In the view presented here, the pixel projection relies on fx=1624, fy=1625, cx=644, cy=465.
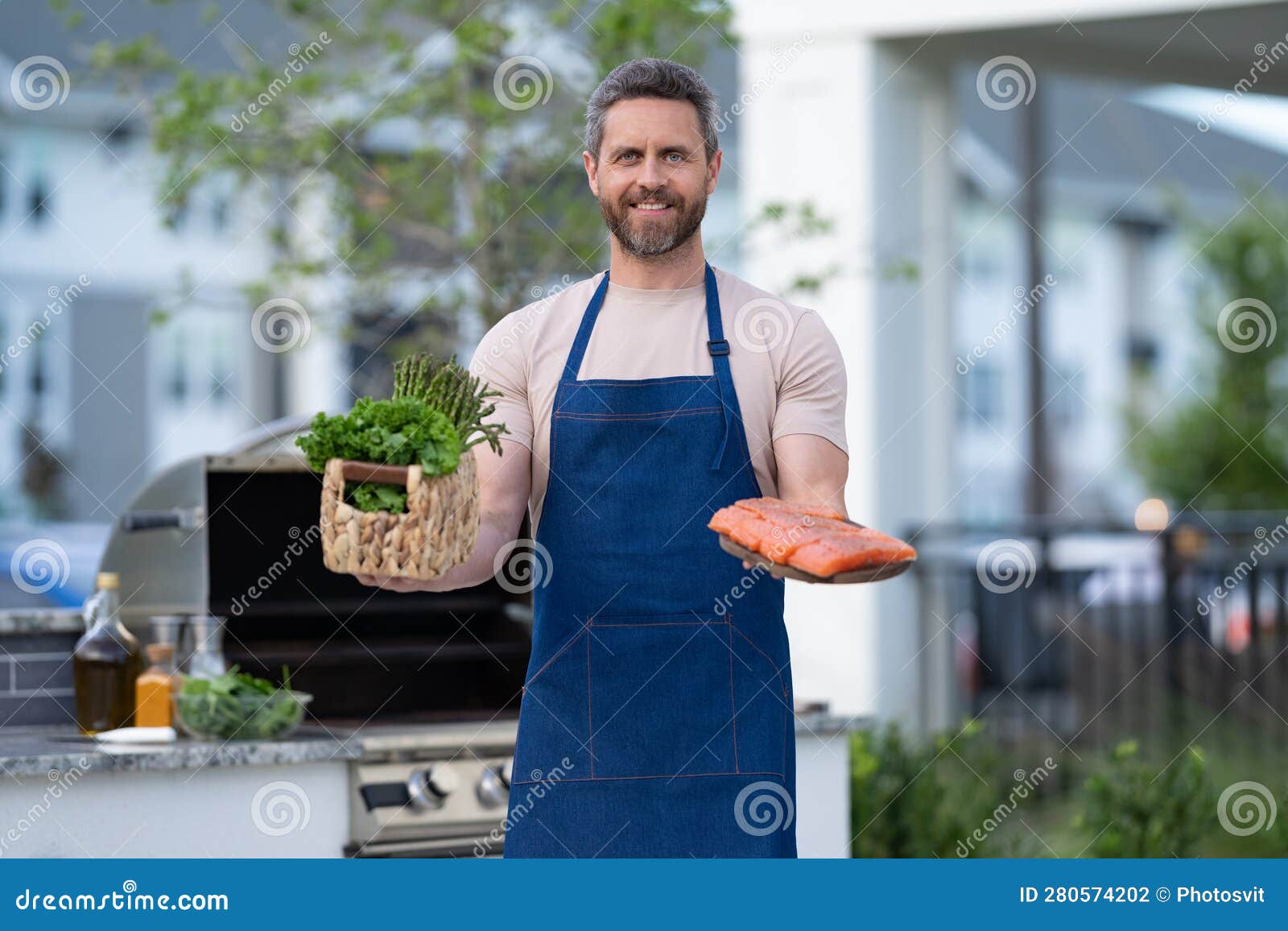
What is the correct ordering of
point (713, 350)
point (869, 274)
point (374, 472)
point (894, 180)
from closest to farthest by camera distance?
point (374, 472) < point (713, 350) < point (869, 274) < point (894, 180)

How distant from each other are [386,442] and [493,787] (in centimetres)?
162

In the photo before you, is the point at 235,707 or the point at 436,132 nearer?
A: the point at 235,707

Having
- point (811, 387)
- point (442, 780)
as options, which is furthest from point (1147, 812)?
point (811, 387)

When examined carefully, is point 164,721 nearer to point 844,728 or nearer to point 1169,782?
point 844,728

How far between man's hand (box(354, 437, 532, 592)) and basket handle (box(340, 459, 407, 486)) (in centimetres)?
29

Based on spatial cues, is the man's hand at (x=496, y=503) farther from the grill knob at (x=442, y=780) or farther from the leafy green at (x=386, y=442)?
the grill knob at (x=442, y=780)

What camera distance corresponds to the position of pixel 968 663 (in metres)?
10.7

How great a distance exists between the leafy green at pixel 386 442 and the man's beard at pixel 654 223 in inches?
22.1

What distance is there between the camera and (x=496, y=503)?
312cm

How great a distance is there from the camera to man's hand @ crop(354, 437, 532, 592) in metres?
3.04
